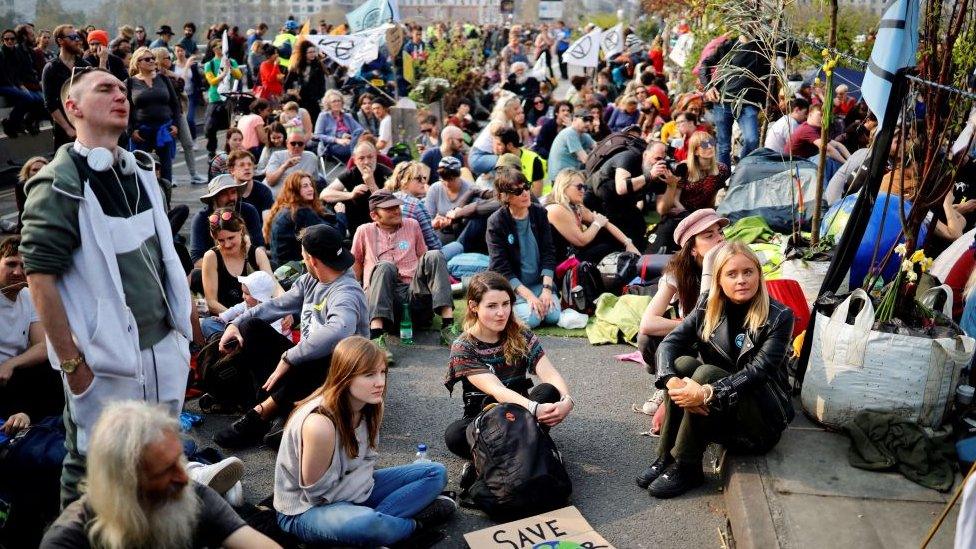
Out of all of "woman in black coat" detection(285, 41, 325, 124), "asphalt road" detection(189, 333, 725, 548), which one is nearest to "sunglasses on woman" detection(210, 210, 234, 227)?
"asphalt road" detection(189, 333, 725, 548)

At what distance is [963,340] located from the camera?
493cm

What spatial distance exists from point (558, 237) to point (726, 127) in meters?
4.34

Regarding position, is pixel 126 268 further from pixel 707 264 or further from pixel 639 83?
pixel 639 83

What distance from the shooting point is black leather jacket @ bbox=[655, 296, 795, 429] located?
15.6 feet

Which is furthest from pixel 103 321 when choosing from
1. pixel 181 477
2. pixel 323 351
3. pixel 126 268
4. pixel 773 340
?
pixel 773 340

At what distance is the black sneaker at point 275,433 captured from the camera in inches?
214

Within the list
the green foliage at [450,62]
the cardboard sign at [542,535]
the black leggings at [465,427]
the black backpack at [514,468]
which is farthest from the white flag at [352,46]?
the cardboard sign at [542,535]

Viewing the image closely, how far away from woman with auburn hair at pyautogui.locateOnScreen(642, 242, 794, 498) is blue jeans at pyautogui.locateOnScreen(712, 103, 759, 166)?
629cm

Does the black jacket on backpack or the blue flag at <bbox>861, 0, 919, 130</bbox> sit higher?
the blue flag at <bbox>861, 0, 919, 130</bbox>

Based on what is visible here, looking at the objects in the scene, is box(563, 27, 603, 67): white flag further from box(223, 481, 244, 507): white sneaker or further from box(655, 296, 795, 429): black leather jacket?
box(223, 481, 244, 507): white sneaker

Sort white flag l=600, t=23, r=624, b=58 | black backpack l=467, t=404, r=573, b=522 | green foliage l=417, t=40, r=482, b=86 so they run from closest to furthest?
black backpack l=467, t=404, r=573, b=522 → green foliage l=417, t=40, r=482, b=86 → white flag l=600, t=23, r=624, b=58

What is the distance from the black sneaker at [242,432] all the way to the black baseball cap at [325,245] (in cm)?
98

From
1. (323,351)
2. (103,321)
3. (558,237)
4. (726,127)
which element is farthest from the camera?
(726,127)

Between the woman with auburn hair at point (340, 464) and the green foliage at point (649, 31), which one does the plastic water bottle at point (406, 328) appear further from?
the green foliage at point (649, 31)
